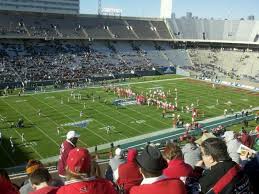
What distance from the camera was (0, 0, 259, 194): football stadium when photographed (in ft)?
13.8

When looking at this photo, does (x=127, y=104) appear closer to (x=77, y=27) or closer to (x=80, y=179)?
(x=77, y=27)

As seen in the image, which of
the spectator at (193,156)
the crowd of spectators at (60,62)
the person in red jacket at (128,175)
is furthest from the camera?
the crowd of spectators at (60,62)

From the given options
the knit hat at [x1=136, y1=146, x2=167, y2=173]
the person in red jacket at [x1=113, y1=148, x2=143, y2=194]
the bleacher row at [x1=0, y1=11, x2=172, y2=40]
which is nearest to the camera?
the knit hat at [x1=136, y1=146, x2=167, y2=173]

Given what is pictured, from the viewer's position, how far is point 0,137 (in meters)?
24.6

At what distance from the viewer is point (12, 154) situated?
22531 millimetres

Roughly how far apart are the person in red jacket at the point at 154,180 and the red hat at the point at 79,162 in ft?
1.57

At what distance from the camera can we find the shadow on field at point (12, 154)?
21.3 m

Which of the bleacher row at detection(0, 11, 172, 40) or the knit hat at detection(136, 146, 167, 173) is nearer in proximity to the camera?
the knit hat at detection(136, 146, 167, 173)

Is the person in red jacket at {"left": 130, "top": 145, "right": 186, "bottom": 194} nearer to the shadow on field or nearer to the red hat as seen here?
the red hat

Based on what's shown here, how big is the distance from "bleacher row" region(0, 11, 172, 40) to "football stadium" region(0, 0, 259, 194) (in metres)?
0.20

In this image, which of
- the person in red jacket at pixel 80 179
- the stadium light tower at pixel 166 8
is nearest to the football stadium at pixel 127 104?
the person in red jacket at pixel 80 179

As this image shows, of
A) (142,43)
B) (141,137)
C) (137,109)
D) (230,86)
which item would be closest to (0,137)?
(141,137)

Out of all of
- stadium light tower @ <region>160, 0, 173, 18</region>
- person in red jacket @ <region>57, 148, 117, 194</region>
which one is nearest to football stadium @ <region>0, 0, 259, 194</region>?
person in red jacket @ <region>57, 148, 117, 194</region>

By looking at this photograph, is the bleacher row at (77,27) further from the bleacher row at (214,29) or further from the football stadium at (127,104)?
the bleacher row at (214,29)
